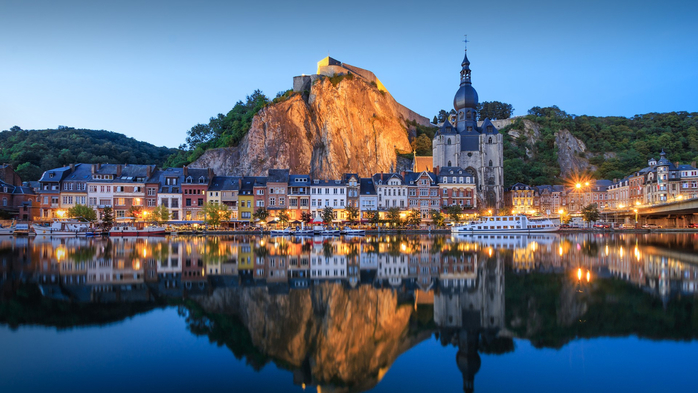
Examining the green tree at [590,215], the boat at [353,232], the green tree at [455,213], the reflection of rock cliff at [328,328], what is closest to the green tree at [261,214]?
the boat at [353,232]

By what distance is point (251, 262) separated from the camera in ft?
73.7

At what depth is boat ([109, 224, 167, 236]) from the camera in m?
50.5

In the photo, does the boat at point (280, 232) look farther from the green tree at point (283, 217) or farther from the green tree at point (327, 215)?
the green tree at point (327, 215)

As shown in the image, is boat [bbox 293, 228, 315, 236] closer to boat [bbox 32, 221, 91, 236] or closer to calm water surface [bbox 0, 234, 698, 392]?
boat [bbox 32, 221, 91, 236]

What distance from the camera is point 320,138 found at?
79.4 m

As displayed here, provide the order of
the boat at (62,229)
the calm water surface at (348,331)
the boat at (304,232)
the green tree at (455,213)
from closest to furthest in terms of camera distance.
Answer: the calm water surface at (348,331), the boat at (62,229), the boat at (304,232), the green tree at (455,213)

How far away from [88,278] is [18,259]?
374 inches

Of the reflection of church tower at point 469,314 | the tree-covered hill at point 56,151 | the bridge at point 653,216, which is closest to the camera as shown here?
the reflection of church tower at point 469,314

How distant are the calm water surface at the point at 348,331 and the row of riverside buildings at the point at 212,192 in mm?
42840

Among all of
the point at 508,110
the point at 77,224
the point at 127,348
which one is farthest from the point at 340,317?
the point at 508,110

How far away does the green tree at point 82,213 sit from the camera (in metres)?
54.1

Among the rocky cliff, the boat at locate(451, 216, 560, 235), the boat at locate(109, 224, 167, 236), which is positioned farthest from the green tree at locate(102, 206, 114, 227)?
the rocky cliff

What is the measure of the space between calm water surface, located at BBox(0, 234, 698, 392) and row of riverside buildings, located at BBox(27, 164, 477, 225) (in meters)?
42.8

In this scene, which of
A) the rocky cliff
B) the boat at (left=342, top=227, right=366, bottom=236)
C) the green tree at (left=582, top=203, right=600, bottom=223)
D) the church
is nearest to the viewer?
the boat at (left=342, top=227, right=366, bottom=236)
